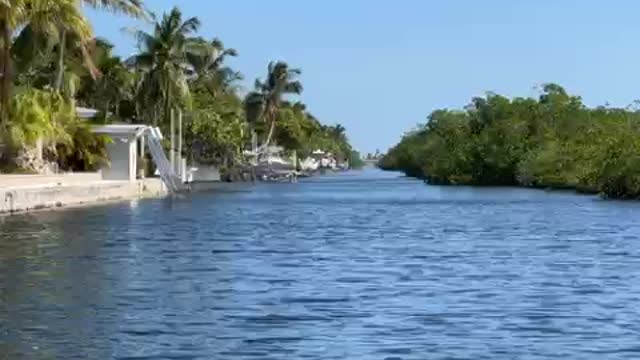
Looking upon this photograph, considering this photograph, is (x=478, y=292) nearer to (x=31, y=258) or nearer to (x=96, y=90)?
(x=31, y=258)

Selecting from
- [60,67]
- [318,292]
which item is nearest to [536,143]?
[60,67]

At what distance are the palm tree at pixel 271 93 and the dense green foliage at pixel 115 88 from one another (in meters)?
0.09

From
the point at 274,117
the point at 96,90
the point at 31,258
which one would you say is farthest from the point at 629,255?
the point at 274,117

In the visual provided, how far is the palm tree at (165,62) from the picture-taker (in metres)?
78.2

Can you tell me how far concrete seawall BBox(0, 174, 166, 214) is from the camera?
47.3 m

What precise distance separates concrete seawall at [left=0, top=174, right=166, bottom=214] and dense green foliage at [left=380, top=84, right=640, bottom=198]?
26390 mm

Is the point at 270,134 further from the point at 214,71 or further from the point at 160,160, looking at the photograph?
the point at 160,160

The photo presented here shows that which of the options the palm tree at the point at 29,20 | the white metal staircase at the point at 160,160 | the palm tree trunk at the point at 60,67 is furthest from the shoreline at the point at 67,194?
the palm tree trunk at the point at 60,67

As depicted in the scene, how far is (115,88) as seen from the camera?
8156cm

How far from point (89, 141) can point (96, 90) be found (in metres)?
12.6

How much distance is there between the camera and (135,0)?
2012 inches

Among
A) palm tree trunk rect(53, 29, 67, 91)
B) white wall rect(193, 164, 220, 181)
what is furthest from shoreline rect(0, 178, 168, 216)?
white wall rect(193, 164, 220, 181)

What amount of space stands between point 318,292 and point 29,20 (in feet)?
80.7

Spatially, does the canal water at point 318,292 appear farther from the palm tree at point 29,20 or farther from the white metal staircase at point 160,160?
the white metal staircase at point 160,160
